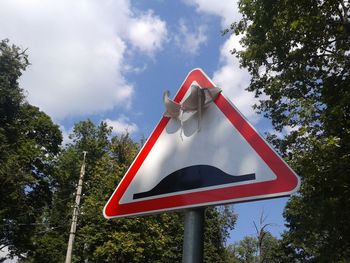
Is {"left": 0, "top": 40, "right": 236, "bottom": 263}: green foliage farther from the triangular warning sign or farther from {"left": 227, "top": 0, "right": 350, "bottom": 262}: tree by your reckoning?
the triangular warning sign

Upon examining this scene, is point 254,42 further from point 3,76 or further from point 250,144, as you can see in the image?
point 3,76

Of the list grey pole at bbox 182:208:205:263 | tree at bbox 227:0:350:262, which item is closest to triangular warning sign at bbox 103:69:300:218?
grey pole at bbox 182:208:205:263

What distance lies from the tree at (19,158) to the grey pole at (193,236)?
24559 mm

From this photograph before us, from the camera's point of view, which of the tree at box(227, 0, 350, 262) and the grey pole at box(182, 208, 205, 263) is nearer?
the grey pole at box(182, 208, 205, 263)

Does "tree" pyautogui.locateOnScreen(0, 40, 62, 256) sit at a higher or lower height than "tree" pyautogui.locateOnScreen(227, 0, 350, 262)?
higher

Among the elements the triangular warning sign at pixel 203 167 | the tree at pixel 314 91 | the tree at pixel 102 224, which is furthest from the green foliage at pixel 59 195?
the triangular warning sign at pixel 203 167

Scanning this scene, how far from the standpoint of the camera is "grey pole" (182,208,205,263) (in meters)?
1.82

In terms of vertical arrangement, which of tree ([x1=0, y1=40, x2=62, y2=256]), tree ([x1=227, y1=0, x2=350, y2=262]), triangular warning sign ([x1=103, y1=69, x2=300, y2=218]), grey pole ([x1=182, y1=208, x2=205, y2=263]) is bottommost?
grey pole ([x1=182, y1=208, x2=205, y2=263])

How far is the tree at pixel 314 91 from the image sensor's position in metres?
9.89

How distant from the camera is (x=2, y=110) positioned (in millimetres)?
27594

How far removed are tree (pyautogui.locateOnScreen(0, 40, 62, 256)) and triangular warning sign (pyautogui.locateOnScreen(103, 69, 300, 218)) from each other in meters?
24.1

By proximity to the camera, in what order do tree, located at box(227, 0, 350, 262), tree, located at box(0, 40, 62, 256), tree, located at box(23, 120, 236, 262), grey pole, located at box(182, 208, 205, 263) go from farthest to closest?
tree, located at box(0, 40, 62, 256)
tree, located at box(23, 120, 236, 262)
tree, located at box(227, 0, 350, 262)
grey pole, located at box(182, 208, 205, 263)

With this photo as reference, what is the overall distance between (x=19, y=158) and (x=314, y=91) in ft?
71.8

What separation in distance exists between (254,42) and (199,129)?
1145 cm
